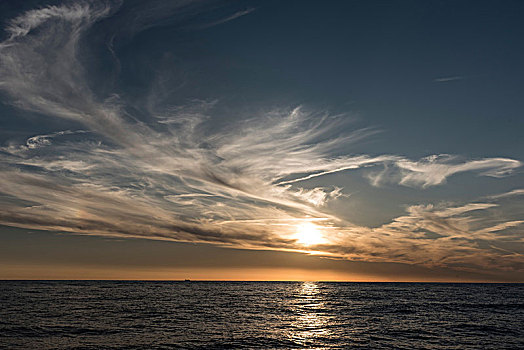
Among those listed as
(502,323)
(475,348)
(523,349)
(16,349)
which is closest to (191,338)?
(16,349)

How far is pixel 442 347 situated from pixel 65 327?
126ft

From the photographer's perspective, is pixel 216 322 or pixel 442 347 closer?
pixel 442 347

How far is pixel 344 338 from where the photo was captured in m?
37.4

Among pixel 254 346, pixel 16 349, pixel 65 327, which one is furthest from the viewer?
pixel 65 327

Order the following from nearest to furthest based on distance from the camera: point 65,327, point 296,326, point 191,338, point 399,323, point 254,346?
point 254,346
point 191,338
point 65,327
point 296,326
point 399,323

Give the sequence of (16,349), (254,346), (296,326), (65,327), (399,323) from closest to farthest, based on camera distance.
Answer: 1. (16,349)
2. (254,346)
3. (65,327)
4. (296,326)
5. (399,323)

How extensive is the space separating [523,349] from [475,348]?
4331mm

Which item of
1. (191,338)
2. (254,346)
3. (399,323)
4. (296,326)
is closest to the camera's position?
(254,346)

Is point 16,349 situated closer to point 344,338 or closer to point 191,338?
point 191,338

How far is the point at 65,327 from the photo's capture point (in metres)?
40.2

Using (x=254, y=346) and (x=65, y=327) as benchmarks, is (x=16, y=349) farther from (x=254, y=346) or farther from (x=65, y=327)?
(x=254, y=346)

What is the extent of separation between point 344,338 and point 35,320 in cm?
3681

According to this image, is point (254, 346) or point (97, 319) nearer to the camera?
point (254, 346)


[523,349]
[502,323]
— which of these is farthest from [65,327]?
[502,323]
